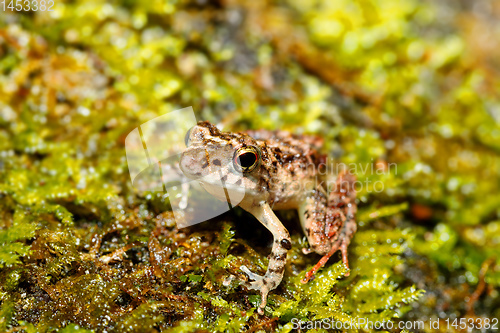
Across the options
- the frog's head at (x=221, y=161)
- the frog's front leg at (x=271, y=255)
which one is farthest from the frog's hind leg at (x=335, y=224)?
the frog's head at (x=221, y=161)

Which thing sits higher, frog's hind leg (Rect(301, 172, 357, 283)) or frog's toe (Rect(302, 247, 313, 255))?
frog's hind leg (Rect(301, 172, 357, 283))

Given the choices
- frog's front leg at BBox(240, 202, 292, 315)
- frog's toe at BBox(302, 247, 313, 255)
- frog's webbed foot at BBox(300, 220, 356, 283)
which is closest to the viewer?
frog's front leg at BBox(240, 202, 292, 315)

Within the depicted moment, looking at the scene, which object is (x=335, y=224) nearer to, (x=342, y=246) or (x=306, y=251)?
(x=342, y=246)

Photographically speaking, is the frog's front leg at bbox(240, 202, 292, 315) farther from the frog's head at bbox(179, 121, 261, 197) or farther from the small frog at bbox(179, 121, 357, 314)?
the frog's head at bbox(179, 121, 261, 197)

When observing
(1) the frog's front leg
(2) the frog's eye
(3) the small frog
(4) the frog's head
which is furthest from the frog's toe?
(2) the frog's eye

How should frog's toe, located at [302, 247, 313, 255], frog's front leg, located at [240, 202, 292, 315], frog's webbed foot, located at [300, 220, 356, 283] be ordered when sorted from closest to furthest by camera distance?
frog's front leg, located at [240, 202, 292, 315] < frog's webbed foot, located at [300, 220, 356, 283] < frog's toe, located at [302, 247, 313, 255]

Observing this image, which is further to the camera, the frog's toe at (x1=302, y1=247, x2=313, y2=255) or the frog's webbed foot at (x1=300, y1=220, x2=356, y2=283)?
the frog's toe at (x1=302, y1=247, x2=313, y2=255)
